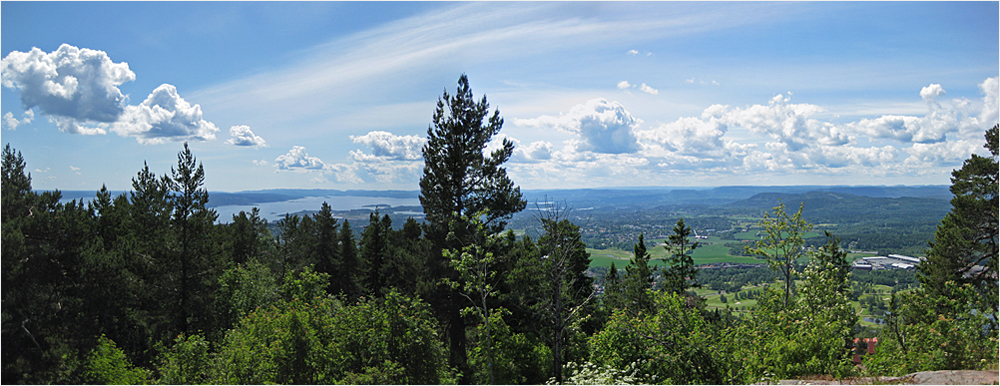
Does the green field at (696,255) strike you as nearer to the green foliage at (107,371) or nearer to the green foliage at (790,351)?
the green foliage at (790,351)

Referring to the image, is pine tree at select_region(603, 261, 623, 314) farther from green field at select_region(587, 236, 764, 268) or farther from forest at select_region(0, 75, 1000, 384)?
green field at select_region(587, 236, 764, 268)

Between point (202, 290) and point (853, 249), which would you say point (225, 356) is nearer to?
point (202, 290)

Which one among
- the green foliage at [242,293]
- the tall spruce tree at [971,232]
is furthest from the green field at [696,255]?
the green foliage at [242,293]

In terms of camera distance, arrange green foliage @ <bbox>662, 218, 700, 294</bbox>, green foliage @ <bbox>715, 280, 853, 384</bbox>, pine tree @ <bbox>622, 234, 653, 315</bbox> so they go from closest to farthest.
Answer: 1. green foliage @ <bbox>715, 280, 853, 384</bbox>
2. pine tree @ <bbox>622, 234, 653, 315</bbox>
3. green foliage @ <bbox>662, 218, 700, 294</bbox>

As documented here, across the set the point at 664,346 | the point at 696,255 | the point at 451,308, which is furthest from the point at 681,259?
the point at 696,255

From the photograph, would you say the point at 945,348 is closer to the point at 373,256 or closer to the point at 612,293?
the point at 612,293

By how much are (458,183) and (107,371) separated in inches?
573

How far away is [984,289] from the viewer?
64.2ft

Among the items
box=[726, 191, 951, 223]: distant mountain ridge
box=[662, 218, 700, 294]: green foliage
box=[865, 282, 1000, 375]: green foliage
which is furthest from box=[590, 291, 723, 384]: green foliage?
box=[726, 191, 951, 223]: distant mountain ridge

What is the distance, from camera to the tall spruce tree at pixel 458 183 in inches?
816

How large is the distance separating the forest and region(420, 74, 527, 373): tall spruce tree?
7 cm

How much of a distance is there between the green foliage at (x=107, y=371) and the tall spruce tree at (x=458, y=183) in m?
11.1

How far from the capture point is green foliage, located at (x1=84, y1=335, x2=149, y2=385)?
1453cm

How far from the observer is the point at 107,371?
14.8 meters
